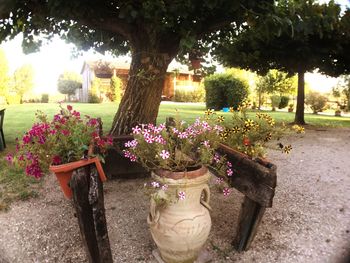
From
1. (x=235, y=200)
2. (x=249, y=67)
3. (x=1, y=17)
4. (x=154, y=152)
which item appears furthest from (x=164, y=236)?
(x=249, y=67)

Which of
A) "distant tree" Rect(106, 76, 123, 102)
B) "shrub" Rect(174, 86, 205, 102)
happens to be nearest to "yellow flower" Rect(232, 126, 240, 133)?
"distant tree" Rect(106, 76, 123, 102)

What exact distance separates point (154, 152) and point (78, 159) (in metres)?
0.82

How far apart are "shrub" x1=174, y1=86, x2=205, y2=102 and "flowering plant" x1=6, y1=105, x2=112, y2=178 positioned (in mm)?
32582

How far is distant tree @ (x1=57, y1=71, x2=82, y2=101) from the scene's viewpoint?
40.1m

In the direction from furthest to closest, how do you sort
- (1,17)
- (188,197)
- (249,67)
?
(249,67)
(1,17)
(188,197)

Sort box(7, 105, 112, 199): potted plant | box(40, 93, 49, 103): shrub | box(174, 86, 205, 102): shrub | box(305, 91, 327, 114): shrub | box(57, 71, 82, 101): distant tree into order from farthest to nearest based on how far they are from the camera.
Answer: box(57, 71, 82, 101): distant tree → box(174, 86, 205, 102): shrub → box(40, 93, 49, 103): shrub → box(305, 91, 327, 114): shrub → box(7, 105, 112, 199): potted plant

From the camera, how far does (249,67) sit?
554 inches

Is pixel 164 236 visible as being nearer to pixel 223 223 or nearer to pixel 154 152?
pixel 154 152

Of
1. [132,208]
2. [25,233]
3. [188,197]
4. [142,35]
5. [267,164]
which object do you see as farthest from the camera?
[142,35]

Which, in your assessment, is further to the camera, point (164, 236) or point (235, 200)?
point (235, 200)

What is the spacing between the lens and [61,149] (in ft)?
11.5

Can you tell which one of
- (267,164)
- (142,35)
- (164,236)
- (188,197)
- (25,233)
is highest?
(142,35)

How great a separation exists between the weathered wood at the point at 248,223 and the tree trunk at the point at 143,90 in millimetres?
3519

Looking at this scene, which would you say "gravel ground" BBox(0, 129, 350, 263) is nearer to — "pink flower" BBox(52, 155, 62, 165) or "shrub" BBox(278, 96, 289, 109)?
"pink flower" BBox(52, 155, 62, 165)
